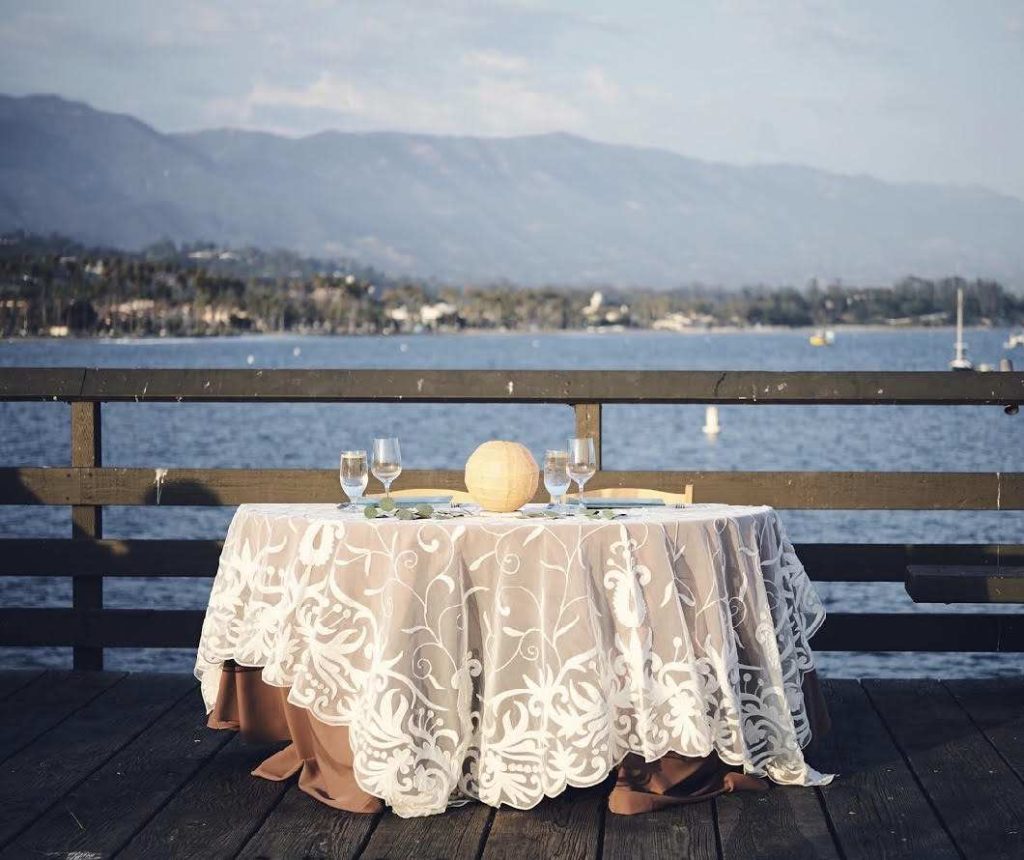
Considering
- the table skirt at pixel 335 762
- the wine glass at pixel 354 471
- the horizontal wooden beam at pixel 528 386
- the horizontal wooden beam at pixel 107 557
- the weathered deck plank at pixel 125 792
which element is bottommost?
the weathered deck plank at pixel 125 792

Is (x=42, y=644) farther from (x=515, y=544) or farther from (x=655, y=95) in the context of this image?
(x=655, y=95)

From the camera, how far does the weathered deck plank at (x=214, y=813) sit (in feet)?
10.5

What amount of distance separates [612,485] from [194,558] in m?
1.39

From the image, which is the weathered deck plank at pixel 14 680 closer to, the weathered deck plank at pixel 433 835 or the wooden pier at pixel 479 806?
the wooden pier at pixel 479 806

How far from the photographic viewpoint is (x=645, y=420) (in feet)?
159

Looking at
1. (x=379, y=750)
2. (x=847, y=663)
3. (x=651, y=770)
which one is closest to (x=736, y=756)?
(x=651, y=770)

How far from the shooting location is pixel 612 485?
474 cm

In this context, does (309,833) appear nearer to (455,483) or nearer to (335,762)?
(335,762)

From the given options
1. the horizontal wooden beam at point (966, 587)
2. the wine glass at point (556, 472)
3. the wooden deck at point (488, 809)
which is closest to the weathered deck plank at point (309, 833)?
the wooden deck at point (488, 809)

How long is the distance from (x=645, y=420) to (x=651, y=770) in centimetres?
4528

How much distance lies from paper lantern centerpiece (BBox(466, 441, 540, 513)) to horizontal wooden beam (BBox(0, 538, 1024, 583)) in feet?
4.88

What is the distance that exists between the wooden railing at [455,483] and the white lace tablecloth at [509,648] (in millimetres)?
1219

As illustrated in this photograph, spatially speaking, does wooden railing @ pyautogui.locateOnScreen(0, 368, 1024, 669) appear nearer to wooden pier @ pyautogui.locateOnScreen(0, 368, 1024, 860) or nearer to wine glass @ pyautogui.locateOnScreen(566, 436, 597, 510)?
wooden pier @ pyautogui.locateOnScreen(0, 368, 1024, 860)

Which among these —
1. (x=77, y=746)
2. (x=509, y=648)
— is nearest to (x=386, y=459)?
(x=509, y=648)
